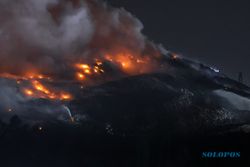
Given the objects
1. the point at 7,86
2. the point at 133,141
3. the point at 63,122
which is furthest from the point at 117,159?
the point at 7,86

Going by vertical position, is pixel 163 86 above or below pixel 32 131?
above

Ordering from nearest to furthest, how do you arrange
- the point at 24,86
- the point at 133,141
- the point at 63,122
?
the point at 24,86, the point at 63,122, the point at 133,141

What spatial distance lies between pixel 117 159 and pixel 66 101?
20.3m

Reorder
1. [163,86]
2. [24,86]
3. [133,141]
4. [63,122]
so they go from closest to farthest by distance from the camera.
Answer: [24,86], [63,122], [133,141], [163,86]

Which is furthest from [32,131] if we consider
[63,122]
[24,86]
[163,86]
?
[163,86]

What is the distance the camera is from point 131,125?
126 m

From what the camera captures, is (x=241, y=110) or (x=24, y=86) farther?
(x=241, y=110)

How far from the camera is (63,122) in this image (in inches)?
4510

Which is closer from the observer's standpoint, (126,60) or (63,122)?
(63,122)

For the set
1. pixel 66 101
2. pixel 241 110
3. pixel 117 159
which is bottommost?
pixel 117 159

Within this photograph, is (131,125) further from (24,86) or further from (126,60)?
(24,86)

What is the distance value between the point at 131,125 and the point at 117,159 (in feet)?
33.5

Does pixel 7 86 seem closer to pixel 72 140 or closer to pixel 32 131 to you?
pixel 32 131

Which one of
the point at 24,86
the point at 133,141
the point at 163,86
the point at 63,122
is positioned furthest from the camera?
the point at 163,86
